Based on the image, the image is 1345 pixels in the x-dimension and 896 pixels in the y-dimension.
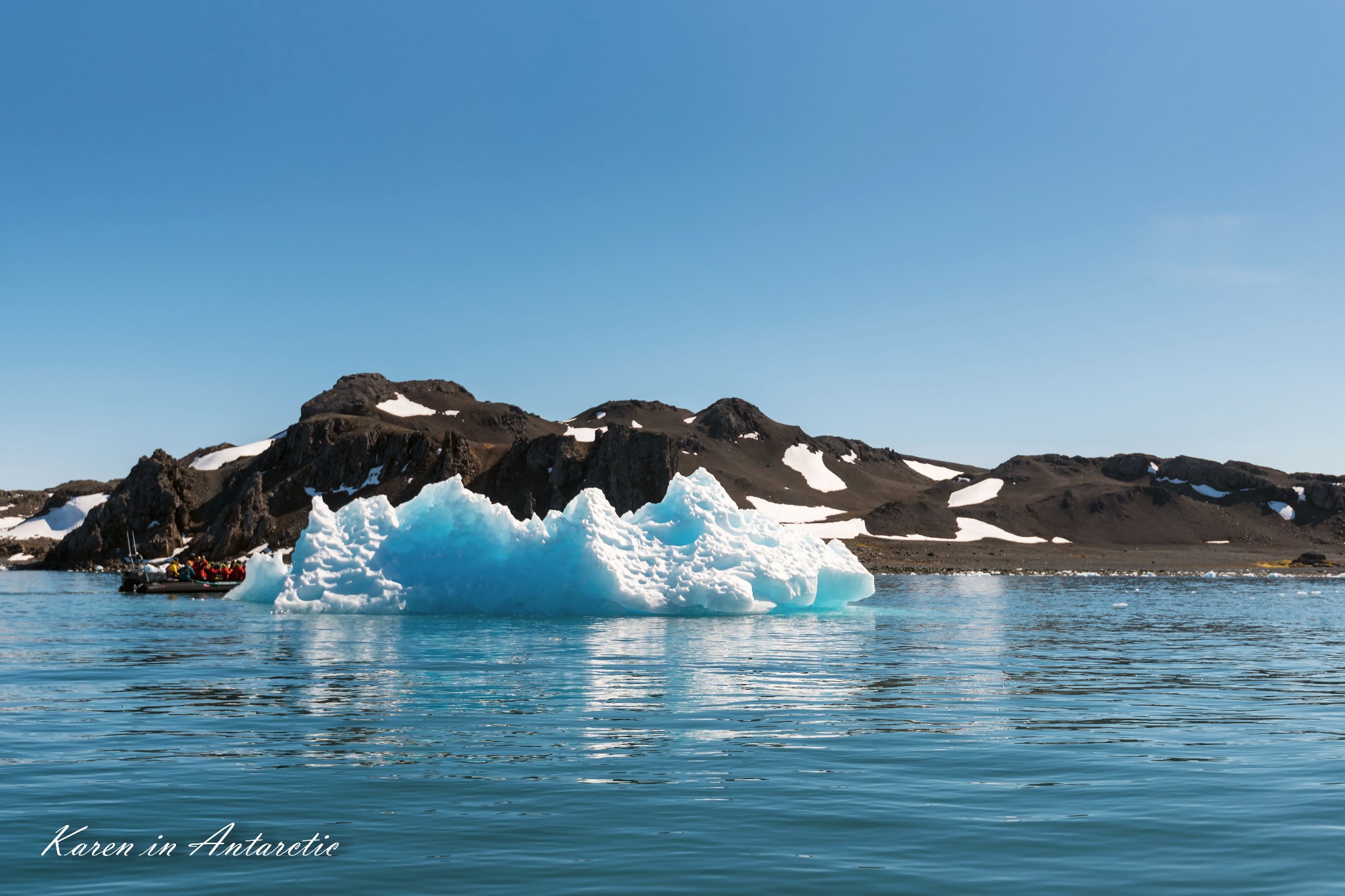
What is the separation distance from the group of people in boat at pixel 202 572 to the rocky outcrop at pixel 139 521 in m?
76.1

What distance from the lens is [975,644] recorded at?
34.5 m

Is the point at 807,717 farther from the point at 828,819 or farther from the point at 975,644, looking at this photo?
the point at 975,644

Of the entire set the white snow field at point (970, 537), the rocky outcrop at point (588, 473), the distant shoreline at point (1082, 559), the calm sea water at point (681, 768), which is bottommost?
the calm sea water at point (681, 768)

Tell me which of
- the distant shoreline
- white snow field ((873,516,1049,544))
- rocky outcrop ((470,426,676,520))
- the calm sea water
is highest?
rocky outcrop ((470,426,676,520))

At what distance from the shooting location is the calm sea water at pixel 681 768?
31.3ft

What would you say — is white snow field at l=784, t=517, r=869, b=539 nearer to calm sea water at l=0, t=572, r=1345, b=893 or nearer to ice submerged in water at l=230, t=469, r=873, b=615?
ice submerged in water at l=230, t=469, r=873, b=615

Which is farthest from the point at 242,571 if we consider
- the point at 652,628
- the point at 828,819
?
the point at 828,819

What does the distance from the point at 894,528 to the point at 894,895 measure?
637 feet

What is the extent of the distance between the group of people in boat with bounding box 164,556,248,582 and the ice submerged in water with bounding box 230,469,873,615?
4175 centimetres

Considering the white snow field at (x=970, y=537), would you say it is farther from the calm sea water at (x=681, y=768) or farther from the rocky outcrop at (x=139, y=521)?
the calm sea water at (x=681, y=768)

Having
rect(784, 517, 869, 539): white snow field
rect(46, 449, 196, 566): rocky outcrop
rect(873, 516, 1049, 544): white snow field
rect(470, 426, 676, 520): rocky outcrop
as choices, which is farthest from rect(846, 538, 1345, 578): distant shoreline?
rect(46, 449, 196, 566): rocky outcrop

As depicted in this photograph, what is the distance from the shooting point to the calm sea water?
955 centimetres

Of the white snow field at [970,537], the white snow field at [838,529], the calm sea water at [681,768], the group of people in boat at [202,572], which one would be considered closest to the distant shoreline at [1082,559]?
the white snow field at [970,537]

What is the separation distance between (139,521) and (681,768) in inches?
6668
